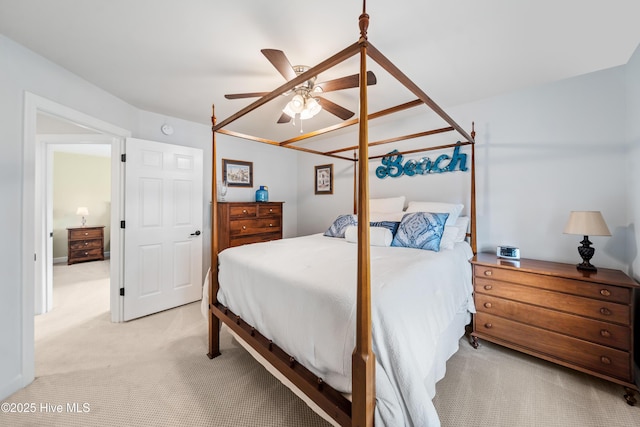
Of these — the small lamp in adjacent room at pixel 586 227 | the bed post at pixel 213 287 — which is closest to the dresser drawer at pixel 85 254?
the bed post at pixel 213 287

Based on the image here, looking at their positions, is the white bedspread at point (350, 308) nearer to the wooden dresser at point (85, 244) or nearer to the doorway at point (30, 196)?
the doorway at point (30, 196)

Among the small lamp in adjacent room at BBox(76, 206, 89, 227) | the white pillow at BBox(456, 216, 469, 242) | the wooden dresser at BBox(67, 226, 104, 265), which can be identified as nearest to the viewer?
the white pillow at BBox(456, 216, 469, 242)

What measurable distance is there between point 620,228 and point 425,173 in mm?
1672

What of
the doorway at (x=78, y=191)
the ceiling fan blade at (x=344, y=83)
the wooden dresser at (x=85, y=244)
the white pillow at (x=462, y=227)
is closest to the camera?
the ceiling fan blade at (x=344, y=83)

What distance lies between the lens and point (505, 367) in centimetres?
193

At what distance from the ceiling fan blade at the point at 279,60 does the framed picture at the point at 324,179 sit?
2552 mm

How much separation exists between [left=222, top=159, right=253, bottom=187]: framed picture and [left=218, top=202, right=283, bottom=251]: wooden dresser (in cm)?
59

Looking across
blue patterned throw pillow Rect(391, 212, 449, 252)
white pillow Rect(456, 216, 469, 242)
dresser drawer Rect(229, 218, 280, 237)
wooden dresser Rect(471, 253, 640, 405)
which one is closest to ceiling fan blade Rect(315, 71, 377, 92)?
blue patterned throw pillow Rect(391, 212, 449, 252)

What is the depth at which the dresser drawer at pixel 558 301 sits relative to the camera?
1.64 m

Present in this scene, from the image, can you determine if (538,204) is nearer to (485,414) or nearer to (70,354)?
(485,414)

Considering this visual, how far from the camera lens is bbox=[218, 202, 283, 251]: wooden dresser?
3.38m

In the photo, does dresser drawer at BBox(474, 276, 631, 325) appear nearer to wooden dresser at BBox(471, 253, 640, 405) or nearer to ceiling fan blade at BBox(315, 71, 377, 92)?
wooden dresser at BBox(471, 253, 640, 405)

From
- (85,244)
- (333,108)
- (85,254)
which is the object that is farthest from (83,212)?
(333,108)

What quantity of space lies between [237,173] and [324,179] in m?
1.45
